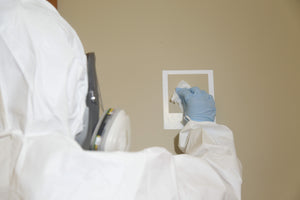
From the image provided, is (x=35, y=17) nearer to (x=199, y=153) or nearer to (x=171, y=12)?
(x=199, y=153)

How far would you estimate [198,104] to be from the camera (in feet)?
2.86

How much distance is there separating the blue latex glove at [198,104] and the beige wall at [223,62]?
0.28 feet

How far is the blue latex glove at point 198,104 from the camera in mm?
876

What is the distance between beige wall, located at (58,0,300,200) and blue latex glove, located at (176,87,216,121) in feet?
0.28

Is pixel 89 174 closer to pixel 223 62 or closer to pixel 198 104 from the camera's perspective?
pixel 198 104

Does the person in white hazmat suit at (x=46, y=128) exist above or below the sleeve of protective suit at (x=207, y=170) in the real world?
above

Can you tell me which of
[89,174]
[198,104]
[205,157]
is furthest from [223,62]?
[89,174]

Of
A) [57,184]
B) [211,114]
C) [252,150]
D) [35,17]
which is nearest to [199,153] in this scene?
[211,114]

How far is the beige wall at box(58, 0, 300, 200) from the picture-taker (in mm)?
952

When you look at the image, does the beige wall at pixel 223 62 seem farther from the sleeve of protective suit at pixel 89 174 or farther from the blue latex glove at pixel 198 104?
the sleeve of protective suit at pixel 89 174

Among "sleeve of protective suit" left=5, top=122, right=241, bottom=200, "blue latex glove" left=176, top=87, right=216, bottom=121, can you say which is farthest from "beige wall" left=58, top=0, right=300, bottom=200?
"sleeve of protective suit" left=5, top=122, right=241, bottom=200

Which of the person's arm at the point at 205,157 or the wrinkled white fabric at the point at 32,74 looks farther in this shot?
the person's arm at the point at 205,157

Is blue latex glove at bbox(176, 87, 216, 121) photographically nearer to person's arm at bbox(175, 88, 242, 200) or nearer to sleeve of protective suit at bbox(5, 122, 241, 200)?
person's arm at bbox(175, 88, 242, 200)

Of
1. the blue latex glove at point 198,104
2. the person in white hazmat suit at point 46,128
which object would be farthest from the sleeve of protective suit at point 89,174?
the blue latex glove at point 198,104
